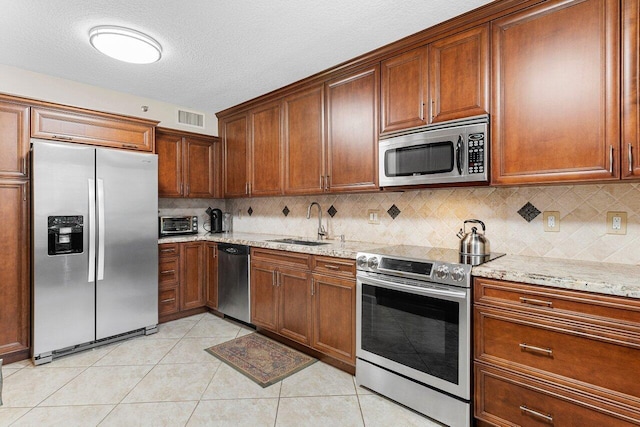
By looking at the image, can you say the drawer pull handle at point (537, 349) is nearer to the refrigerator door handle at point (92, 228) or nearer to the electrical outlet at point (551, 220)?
the electrical outlet at point (551, 220)

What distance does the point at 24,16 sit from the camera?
2.23 m

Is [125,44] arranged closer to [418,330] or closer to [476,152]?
[476,152]

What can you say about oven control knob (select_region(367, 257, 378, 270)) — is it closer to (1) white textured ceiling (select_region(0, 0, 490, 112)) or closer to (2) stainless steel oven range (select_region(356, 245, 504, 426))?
(2) stainless steel oven range (select_region(356, 245, 504, 426))

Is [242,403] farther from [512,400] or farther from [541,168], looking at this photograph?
[541,168]

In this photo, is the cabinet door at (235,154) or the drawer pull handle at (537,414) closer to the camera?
the drawer pull handle at (537,414)

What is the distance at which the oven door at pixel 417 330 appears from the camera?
192 cm

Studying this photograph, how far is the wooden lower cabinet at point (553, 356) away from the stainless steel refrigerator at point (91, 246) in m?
3.05

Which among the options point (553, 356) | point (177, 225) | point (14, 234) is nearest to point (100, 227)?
point (14, 234)

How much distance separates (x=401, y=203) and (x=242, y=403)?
202cm

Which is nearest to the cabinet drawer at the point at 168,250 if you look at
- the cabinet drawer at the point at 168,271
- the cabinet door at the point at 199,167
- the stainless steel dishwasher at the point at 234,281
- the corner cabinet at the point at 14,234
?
the cabinet drawer at the point at 168,271

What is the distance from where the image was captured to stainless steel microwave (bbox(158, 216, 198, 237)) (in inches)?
153

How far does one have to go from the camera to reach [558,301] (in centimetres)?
164

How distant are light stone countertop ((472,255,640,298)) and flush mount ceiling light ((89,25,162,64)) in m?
2.82

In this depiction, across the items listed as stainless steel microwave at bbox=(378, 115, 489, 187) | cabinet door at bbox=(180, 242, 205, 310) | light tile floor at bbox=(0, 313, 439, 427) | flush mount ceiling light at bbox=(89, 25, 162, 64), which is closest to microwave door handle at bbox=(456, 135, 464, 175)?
stainless steel microwave at bbox=(378, 115, 489, 187)
